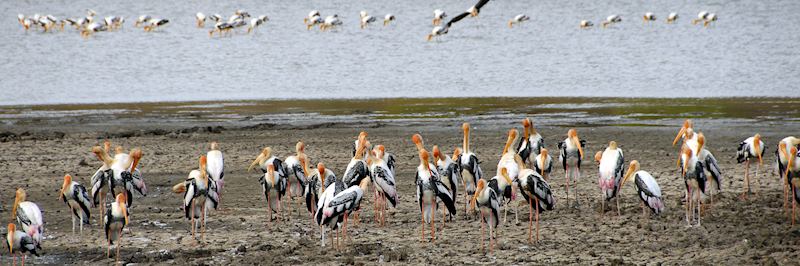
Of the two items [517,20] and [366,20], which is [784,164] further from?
[366,20]

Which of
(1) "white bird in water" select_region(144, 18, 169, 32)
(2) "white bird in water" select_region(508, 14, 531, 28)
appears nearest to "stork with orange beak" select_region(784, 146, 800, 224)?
(2) "white bird in water" select_region(508, 14, 531, 28)

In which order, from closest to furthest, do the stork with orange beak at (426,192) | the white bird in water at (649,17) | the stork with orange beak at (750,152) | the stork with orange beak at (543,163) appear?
the stork with orange beak at (426,192) → the stork with orange beak at (543,163) → the stork with orange beak at (750,152) → the white bird in water at (649,17)

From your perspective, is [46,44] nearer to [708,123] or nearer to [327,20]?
[327,20]

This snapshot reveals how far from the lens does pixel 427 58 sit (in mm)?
34375

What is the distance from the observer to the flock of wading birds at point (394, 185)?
9344mm

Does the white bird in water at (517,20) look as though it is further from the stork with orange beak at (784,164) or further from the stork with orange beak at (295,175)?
the stork with orange beak at (784,164)

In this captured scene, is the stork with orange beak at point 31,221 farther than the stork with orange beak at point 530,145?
No

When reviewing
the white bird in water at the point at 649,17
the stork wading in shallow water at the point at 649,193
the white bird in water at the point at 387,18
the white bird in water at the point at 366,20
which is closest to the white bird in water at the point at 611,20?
the white bird in water at the point at 649,17

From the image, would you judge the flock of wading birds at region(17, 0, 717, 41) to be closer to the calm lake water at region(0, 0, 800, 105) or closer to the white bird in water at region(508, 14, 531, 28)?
the white bird in water at region(508, 14, 531, 28)

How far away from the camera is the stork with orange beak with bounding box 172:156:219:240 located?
395 inches

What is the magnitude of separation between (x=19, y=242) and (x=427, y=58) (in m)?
26.3

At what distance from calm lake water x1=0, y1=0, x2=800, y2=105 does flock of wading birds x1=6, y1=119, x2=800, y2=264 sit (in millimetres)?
14768

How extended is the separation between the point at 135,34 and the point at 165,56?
24.6 ft

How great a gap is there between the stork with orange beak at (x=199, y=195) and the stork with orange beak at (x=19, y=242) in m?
1.65
